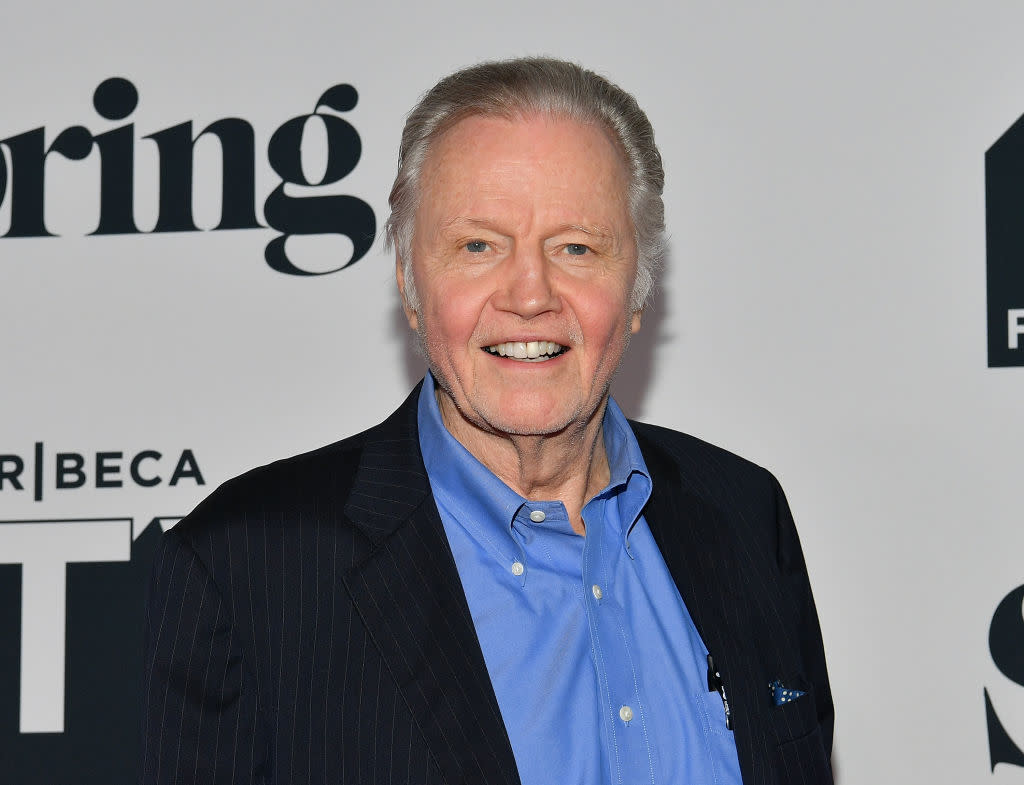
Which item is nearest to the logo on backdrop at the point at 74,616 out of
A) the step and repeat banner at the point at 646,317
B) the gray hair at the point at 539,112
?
the step and repeat banner at the point at 646,317

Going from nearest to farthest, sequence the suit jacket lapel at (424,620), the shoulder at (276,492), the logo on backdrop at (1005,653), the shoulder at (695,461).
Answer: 1. the suit jacket lapel at (424,620)
2. the shoulder at (276,492)
3. the shoulder at (695,461)
4. the logo on backdrop at (1005,653)

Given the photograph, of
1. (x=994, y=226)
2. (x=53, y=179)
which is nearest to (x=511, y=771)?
(x=994, y=226)

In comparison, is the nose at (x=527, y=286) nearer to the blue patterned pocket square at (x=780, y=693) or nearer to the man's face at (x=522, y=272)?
the man's face at (x=522, y=272)

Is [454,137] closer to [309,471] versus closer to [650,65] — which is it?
[309,471]

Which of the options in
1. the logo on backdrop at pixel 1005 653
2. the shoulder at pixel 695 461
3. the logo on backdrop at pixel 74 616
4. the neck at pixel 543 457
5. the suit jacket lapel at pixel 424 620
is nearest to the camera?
the suit jacket lapel at pixel 424 620

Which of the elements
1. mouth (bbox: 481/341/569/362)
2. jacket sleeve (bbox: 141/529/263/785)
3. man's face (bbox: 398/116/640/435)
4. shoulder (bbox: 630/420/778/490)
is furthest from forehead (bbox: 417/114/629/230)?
jacket sleeve (bbox: 141/529/263/785)

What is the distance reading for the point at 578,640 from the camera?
133 cm

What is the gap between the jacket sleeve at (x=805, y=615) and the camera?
1678 mm

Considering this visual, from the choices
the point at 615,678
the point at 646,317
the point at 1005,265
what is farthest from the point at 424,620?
the point at 1005,265

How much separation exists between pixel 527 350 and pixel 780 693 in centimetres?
56

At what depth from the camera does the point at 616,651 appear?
1336 mm

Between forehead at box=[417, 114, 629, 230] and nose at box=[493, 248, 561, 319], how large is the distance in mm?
52

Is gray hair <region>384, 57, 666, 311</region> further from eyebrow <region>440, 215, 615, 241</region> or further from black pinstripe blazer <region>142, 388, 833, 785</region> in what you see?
black pinstripe blazer <region>142, 388, 833, 785</region>

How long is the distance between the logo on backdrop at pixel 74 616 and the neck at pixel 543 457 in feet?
3.30
